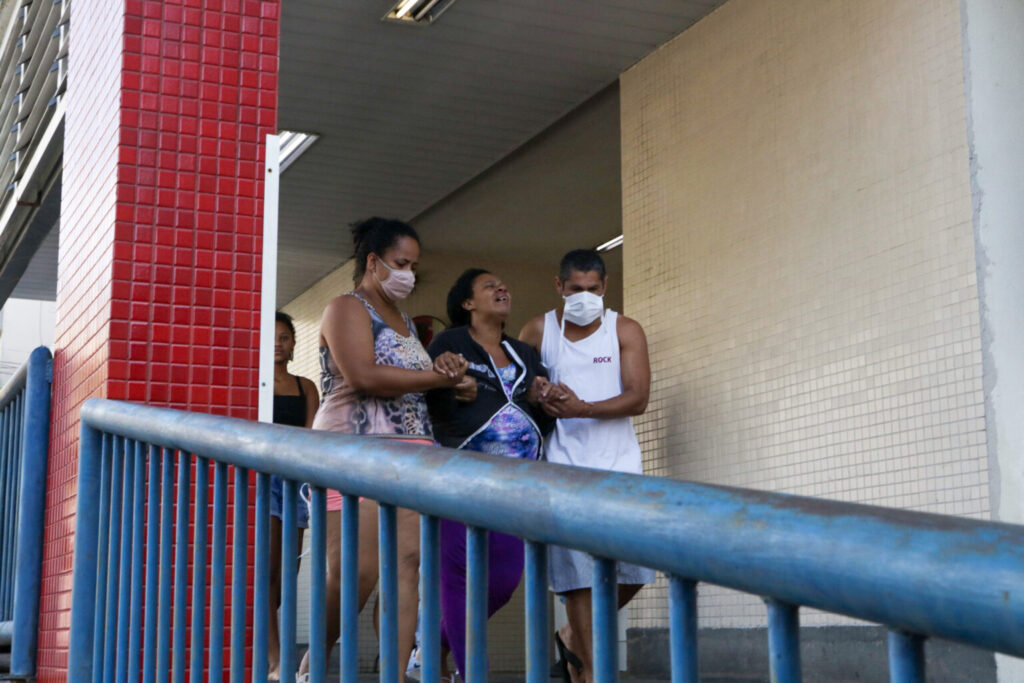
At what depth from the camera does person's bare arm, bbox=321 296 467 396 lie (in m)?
3.70

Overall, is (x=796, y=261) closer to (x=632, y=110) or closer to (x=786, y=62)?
(x=786, y=62)

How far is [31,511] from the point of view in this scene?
3.90 metres

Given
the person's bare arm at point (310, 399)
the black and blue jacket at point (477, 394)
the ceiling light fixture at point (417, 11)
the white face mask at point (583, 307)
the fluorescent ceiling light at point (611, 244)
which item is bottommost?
the black and blue jacket at point (477, 394)

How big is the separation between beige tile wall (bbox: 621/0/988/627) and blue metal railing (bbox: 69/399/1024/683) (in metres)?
3.20

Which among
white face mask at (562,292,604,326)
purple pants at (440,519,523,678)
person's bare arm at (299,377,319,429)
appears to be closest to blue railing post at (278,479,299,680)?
purple pants at (440,519,523,678)

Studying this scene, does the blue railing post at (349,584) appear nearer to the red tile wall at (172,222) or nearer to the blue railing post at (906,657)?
the blue railing post at (906,657)

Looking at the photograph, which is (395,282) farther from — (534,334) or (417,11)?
(417,11)

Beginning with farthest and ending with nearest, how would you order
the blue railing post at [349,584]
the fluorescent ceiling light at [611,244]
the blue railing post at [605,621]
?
the fluorescent ceiling light at [611,244]
the blue railing post at [349,584]
the blue railing post at [605,621]

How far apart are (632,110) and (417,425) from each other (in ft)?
11.4

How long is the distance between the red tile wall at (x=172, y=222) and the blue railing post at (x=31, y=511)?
0.18 feet

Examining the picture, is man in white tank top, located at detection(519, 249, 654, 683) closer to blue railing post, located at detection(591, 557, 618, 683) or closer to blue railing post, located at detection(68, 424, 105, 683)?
blue railing post, located at detection(68, 424, 105, 683)

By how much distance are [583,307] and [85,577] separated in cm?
235

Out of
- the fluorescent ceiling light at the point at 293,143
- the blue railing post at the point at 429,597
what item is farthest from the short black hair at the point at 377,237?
the fluorescent ceiling light at the point at 293,143

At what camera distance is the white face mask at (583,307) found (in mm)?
4652
